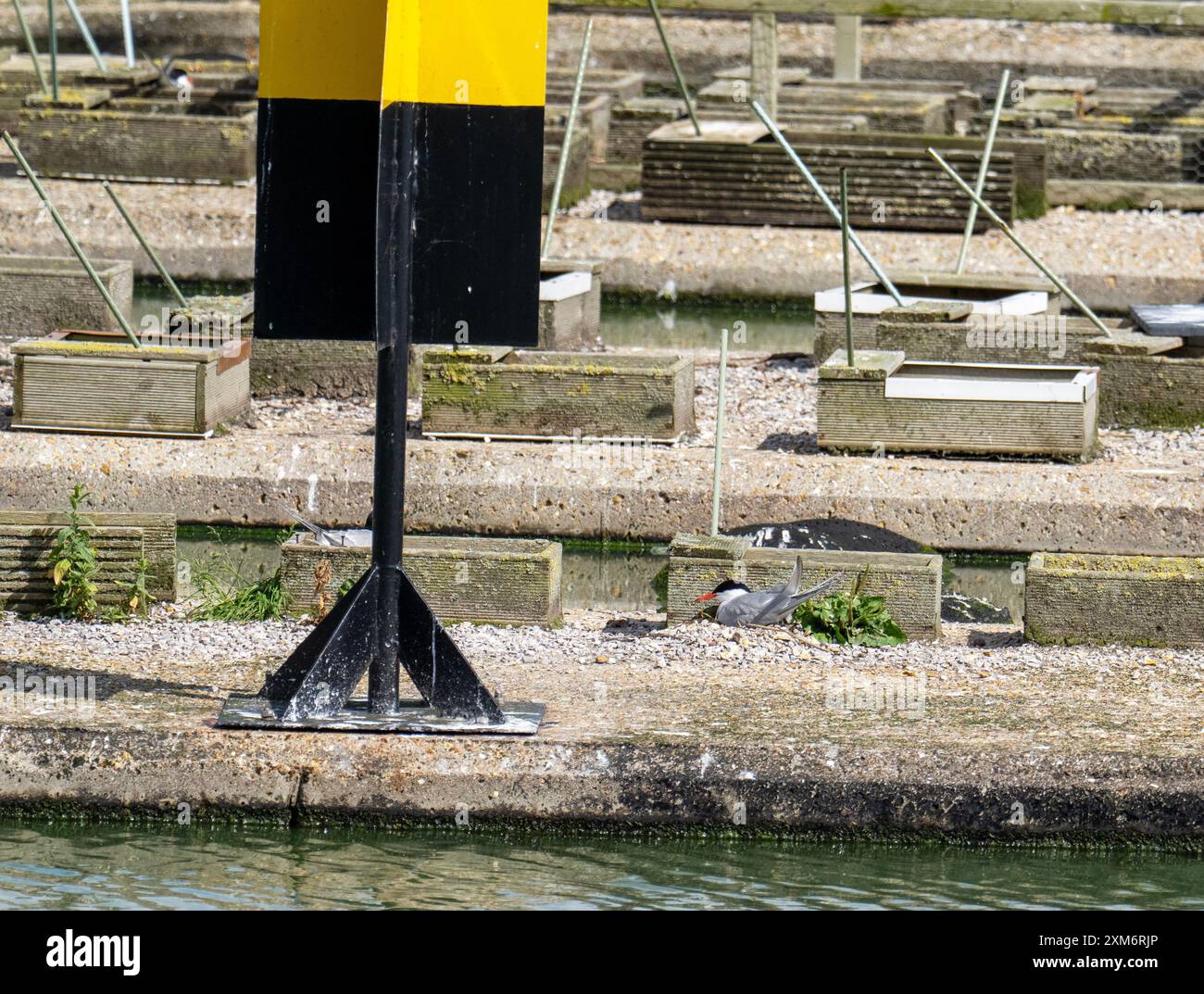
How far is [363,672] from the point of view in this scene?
7125 mm

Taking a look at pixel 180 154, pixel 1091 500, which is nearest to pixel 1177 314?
pixel 1091 500

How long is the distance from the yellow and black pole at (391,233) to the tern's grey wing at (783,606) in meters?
1.56

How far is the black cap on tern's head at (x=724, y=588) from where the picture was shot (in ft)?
28.2

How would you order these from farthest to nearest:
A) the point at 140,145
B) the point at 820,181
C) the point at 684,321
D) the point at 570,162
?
the point at 140,145 < the point at 570,162 < the point at 820,181 < the point at 684,321

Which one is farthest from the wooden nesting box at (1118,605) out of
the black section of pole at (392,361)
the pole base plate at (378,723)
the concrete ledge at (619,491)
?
the black section of pole at (392,361)

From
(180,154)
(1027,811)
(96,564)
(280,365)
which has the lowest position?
(1027,811)

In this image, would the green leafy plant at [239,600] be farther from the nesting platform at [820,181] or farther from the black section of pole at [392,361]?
the nesting platform at [820,181]

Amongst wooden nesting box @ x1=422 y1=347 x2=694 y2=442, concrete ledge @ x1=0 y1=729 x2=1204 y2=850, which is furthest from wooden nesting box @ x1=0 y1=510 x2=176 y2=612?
wooden nesting box @ x1=422 y1=347 x2=694 y2=442

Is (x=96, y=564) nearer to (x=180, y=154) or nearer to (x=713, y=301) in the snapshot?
(x=713, y=301)

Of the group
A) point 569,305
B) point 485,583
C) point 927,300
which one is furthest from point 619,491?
point 927,300

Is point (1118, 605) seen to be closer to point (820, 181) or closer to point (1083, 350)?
point (1083, 350)

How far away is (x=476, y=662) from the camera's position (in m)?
8.12

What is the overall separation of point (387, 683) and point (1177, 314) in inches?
284

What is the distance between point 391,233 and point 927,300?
7.12m
